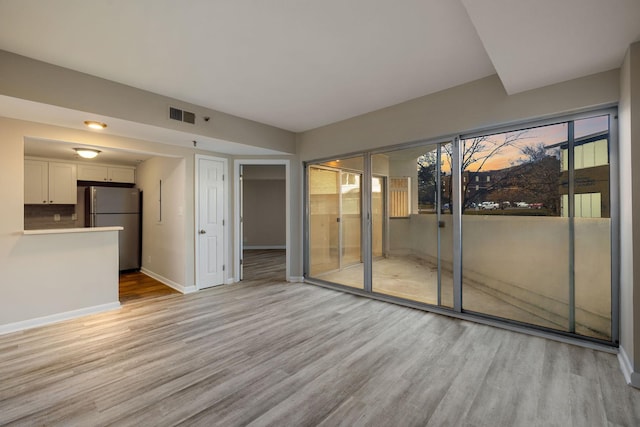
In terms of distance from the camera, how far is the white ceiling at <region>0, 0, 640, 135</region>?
190 cm

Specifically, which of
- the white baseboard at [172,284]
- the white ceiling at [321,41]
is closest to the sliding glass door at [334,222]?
the white ceiling at [321,41]

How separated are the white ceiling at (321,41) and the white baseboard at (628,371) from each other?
2394 mm

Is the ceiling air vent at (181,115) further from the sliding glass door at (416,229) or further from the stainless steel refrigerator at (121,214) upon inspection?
the stainless steel refrigerator at (121,214)

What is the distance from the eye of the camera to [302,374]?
2.23 m

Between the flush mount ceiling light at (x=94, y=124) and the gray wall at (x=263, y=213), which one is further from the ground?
the flush mount ceiling light at (x=94, y=124)

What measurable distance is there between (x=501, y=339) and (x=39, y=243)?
5141 millimetres

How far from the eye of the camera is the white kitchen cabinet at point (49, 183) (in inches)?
199

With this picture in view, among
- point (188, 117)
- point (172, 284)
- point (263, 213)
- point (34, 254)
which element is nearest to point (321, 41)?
point (188, 117)

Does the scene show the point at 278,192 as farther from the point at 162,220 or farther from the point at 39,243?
the point at 39,243

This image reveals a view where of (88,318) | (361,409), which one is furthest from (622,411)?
(88,318)

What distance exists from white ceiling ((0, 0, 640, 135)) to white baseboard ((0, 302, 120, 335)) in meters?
2.78

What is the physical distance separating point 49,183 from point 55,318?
3230 mm

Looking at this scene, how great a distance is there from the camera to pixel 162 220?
516 centimetres

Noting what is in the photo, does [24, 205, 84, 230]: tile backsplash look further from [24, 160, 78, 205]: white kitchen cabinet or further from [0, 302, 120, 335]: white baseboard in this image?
[0, 302, 120, 335]: white baseboard
